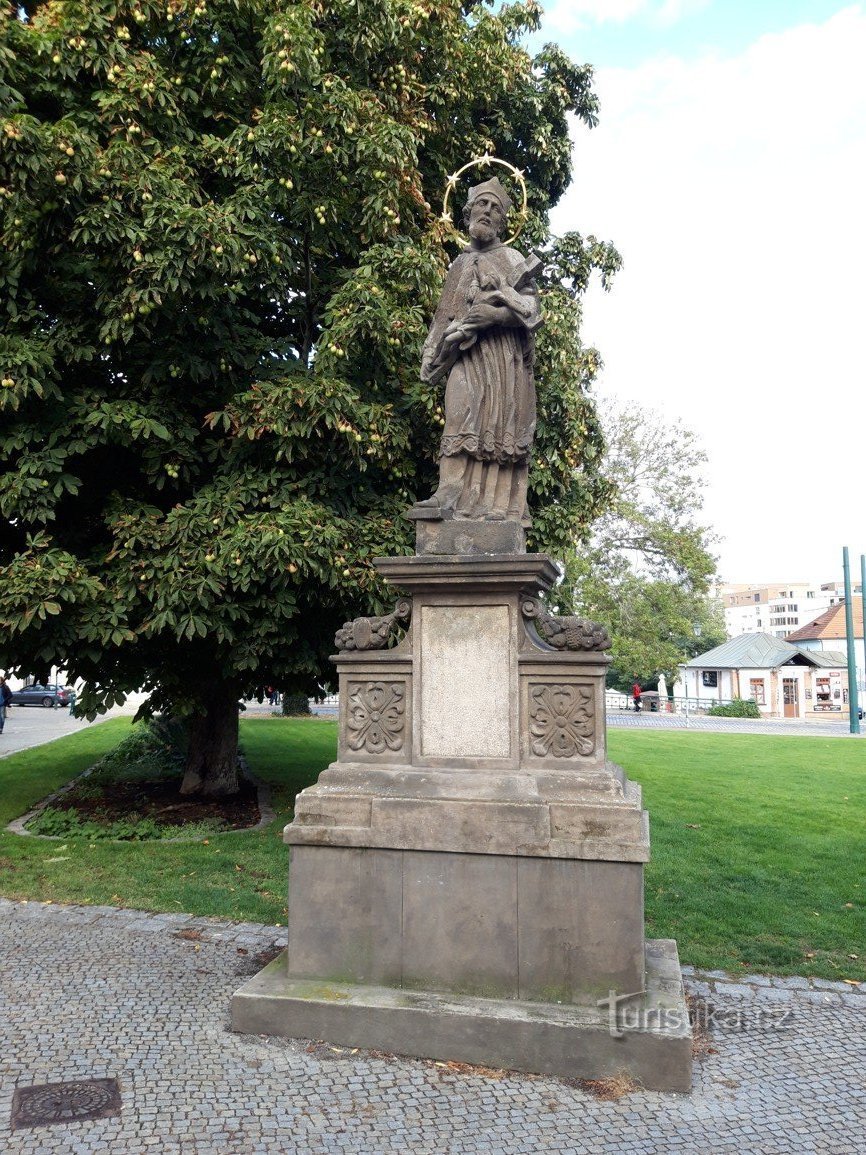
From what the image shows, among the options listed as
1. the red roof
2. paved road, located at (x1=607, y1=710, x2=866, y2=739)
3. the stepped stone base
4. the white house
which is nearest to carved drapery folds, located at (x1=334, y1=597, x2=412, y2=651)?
the stepped stone base

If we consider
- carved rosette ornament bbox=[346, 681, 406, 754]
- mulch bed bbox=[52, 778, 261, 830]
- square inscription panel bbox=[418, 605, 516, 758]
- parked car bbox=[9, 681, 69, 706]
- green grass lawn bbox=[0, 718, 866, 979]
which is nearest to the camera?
square inscription panel bbox=[418, 605, 516, 758]

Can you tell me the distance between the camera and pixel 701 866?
28.2 ft

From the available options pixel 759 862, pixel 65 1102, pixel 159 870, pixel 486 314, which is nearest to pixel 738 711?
pixel 759 862

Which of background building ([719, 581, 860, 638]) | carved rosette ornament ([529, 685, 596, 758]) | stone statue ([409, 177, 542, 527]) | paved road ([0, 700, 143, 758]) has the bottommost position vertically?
paved road ([0, 700, 143, 758])

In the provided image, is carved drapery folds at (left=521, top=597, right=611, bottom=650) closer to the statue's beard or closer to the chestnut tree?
the statue's beard

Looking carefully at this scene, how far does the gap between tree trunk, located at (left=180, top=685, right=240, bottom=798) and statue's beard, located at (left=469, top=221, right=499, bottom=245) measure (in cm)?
788

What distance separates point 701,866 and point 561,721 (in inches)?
180

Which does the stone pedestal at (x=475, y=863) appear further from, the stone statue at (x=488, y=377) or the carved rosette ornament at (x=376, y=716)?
the stone statue at (x=488, y=377)

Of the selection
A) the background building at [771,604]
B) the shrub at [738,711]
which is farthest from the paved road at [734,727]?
the background building at [771,604]

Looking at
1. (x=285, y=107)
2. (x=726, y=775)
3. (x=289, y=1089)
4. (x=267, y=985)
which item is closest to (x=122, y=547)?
(x=285, y=107)

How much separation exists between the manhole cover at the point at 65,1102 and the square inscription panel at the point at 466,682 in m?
2.23

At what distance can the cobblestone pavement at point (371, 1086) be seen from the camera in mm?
3666

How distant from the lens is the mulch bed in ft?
35.6

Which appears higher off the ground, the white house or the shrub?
the white house
